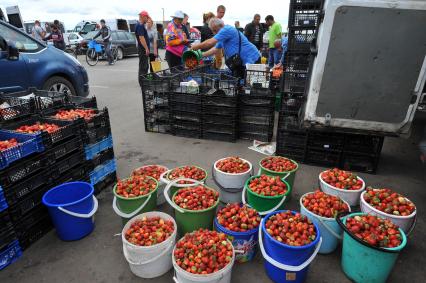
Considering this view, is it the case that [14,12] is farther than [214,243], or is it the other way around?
[14,12]

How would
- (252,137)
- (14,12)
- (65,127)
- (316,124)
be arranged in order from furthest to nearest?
1. (14,12)
2. (252,137)
3. (316,124)
4. (65,127)

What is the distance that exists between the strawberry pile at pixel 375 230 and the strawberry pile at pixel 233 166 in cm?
121

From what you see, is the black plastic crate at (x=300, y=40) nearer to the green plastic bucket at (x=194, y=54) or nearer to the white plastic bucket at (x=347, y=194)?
the white plastic bucket at (x=347, y=194)

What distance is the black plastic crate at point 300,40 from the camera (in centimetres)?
390

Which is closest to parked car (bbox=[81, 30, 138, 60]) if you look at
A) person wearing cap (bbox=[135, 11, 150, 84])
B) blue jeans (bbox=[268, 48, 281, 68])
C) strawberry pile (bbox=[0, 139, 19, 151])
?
person wearing cap (bbox=[135, 11, 150, 84])

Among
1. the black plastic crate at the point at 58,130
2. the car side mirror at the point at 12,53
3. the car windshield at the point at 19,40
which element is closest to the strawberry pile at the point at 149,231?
the black plastic crate at the point at 58,130

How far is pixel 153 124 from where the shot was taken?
18.4 ft

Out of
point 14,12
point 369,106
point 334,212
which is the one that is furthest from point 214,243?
point 14,12

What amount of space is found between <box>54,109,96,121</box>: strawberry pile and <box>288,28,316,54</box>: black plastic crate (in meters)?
2.78

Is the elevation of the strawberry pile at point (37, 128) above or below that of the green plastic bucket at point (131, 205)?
above

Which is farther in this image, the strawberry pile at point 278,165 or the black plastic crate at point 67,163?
the strawberry pile at point 278,165

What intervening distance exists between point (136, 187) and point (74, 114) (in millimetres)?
1362

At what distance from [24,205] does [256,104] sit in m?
3.53

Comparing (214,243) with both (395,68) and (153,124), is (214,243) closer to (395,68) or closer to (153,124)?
(395,68)
